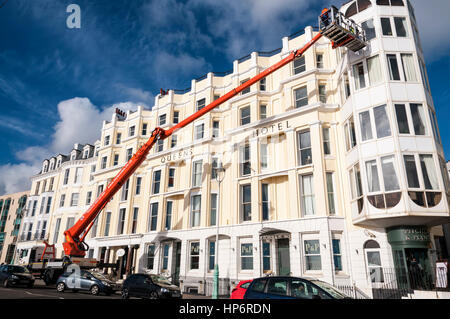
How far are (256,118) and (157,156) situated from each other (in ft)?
41.2

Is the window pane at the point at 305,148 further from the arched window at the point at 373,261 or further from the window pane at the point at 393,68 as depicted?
the arched window at the point at 373,261

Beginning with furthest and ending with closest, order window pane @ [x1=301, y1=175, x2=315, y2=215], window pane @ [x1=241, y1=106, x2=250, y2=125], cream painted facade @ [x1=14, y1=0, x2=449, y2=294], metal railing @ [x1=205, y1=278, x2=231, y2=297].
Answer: window pane @ [x1=241, y1=106, x2=250, y2=125]
metal railing @ [x1=205, y1=278, x2=231, y2=297]
window pane @ [x1=301, y1=175, x2=315, y2=215]
cream painted facade @ [x1=14, y1=0, x2=449, y2=294]

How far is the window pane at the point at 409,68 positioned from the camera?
63.0 ft

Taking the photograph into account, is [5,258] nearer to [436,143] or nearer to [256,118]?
[256,118]

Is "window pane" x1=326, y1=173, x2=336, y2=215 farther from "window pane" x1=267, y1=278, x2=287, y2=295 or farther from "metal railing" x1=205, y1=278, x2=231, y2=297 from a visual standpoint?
"window pane" x1=267, y1=278, x2=287, y2=295

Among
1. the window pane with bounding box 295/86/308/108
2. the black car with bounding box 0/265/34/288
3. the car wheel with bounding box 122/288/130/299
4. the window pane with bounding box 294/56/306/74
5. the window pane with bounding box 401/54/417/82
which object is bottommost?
the car wheel with bounding box 122/288/130/299

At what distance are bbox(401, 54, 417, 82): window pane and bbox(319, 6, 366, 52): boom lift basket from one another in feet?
8.80

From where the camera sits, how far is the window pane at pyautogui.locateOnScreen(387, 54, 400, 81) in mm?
19270

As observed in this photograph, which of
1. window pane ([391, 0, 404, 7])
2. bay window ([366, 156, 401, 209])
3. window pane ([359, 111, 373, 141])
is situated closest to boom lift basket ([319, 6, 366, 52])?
window pane ([391, 0, 404, 7])

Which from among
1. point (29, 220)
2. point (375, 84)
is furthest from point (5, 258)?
point (375, 84)

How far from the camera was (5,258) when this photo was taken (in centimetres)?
5350

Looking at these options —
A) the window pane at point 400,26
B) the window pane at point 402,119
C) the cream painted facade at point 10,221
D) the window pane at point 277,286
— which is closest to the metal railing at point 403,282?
the window pane at point 402,119

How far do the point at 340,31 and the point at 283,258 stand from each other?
15.8 m

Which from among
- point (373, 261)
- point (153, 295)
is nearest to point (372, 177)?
point (373, 261)
